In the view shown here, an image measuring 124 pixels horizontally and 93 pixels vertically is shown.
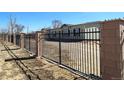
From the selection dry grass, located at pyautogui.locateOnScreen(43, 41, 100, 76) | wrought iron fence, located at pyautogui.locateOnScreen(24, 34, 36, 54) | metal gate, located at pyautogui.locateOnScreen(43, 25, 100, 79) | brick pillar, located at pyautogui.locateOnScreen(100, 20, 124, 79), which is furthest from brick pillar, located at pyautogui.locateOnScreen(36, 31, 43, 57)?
brick pillar, located at pyautogui.locateOnScreen(100, 20, 124, 79)

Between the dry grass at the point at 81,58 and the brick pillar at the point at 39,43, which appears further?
the brick pillar at the point at 39,43

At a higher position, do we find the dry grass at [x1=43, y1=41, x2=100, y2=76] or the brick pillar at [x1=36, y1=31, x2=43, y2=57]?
the brick pillar at [x1=36, y1=31, x2=43, y2=57]

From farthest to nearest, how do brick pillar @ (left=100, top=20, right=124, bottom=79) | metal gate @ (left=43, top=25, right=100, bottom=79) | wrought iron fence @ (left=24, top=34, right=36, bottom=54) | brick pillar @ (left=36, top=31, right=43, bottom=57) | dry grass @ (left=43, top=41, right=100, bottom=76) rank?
wrought iron fence @ (left=24, top=34, right=36, bottom=54) → brick pillar @ (left=36, top=31, right=43, bottom=57) → dry grass @ (left=43, top=41, right=100, bottom=76) → metal gate @ (left=43, top=25, right=100, bottom=79) → brick pillar @ (left=100, top=20, right=124, bottom=79)

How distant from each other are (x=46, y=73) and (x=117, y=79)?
313 cm

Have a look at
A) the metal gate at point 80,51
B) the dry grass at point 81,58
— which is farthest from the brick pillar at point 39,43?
the dry grass at point 81,58

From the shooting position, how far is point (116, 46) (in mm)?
5160

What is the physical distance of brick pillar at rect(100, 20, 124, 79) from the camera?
508 cm

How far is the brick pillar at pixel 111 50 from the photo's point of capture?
5082 millimetres

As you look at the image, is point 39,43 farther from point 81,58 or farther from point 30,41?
point 30,41

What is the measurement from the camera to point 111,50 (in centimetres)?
531

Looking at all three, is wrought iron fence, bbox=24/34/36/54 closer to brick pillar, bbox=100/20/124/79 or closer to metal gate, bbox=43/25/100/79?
metal gate, bbox=43/25/100/79

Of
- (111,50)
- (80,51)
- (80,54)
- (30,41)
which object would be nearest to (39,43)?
(80,51)

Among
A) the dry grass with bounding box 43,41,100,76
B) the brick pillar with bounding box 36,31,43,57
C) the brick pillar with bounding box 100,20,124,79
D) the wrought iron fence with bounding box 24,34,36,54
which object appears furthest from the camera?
the wrought iron fence with bounding box 24,34,36,54

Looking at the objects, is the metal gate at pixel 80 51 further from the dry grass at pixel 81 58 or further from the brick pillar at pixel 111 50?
the brick pillar at pixel 111 50
